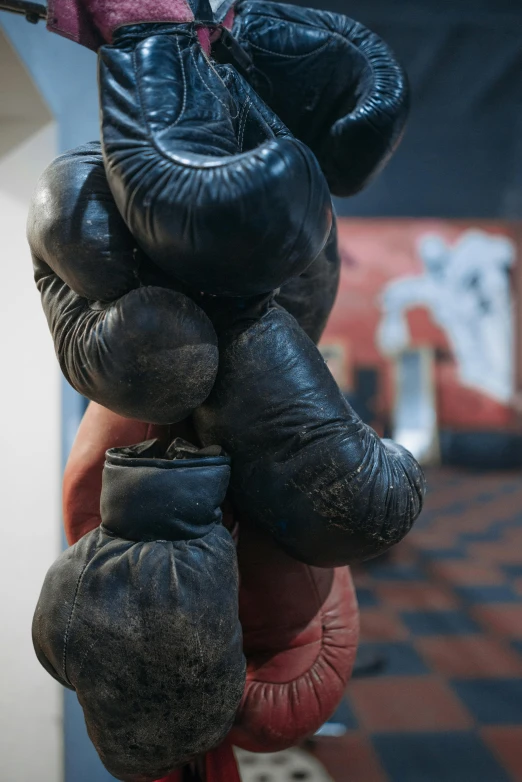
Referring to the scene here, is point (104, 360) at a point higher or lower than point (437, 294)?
higher

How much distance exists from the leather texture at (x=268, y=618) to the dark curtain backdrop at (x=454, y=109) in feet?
5.85

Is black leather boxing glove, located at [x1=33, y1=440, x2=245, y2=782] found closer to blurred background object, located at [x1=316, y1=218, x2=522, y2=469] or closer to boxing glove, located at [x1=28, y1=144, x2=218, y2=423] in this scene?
boxing glove, located at [x1=28, y1=144, x2=218, y2=423]

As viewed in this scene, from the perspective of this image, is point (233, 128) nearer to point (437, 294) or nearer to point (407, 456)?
point (407, 456)

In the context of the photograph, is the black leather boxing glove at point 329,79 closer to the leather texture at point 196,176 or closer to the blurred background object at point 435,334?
the leather texture at point 196,176

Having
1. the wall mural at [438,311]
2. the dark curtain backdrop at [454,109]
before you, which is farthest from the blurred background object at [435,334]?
the dark curtain backdrop at [454,109]

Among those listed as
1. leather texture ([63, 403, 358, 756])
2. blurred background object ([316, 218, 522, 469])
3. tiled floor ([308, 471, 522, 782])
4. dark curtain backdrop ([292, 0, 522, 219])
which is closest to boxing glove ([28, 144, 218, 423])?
leather texture ([63, 403, 358, 756])

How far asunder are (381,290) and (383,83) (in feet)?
9.98

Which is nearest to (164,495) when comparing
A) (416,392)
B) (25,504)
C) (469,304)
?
(25,504)

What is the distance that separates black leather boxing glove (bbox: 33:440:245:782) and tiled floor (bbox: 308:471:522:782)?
3.27 feet

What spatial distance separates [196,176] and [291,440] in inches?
10.0

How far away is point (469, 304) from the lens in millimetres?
3869

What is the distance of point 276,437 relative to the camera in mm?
624

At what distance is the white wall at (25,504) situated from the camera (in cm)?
101

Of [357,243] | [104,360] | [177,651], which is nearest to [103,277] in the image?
[104,360]
